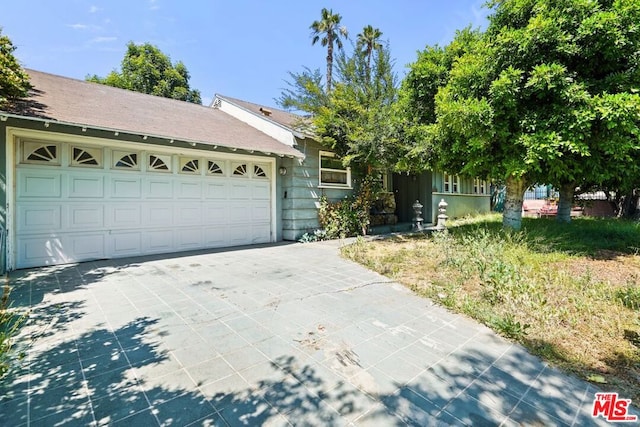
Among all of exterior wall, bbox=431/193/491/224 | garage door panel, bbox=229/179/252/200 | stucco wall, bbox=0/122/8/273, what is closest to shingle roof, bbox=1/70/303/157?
stucco wall, bbox=0/122/8/273

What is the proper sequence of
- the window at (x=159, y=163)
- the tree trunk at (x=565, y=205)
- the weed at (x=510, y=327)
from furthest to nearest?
the tree trunk at (x=565, y=205) → the window at (x=159, y=163) → the weed at (x=510, y=327)

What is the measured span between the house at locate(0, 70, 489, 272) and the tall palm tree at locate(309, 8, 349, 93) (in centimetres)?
1202

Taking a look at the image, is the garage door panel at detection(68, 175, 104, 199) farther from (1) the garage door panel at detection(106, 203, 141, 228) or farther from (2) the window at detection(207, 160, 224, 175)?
(2) the window at detection(207, 160, 224, 175)

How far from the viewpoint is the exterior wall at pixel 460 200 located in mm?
13134

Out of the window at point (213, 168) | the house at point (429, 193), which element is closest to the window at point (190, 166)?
the window at point (213, 168)

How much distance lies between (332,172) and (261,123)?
2.85m

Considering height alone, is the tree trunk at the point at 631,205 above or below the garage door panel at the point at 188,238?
above

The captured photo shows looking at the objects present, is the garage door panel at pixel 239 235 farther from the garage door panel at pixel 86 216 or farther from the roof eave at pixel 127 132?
the garage door panel at pixel 86 216

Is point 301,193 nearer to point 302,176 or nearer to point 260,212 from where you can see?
point 302,176

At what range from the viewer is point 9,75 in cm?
477

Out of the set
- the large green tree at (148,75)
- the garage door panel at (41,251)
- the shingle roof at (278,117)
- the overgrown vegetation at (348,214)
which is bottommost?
the garage door panel at (41,251)

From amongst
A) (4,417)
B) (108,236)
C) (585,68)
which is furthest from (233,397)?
(585,68)

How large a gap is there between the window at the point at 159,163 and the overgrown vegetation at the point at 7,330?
363cm

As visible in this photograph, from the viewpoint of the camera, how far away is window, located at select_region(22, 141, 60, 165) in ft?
17.9
